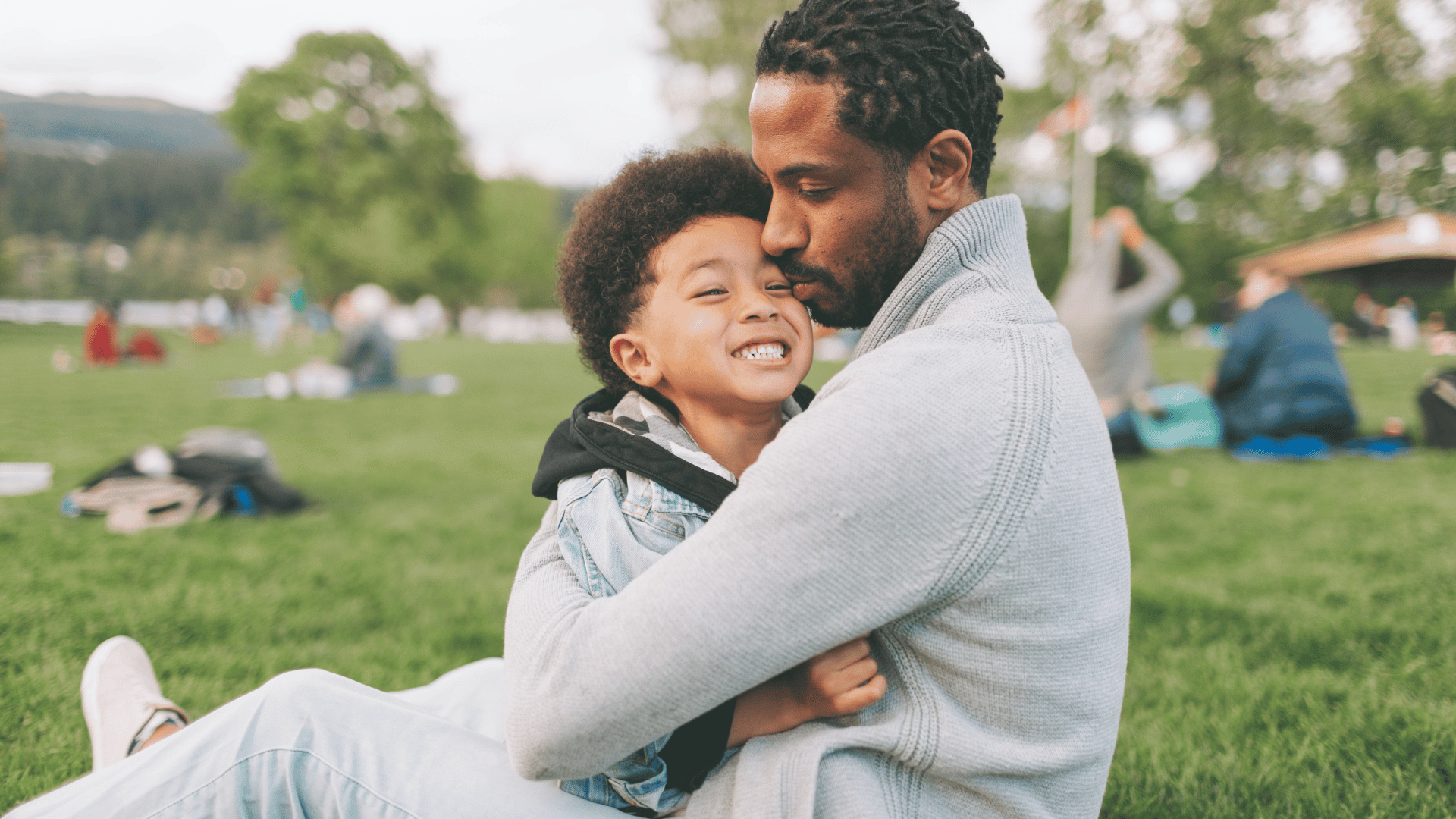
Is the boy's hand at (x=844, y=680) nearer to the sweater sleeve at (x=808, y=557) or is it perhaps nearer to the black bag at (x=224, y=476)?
the sweater sleeve at (x=808, y=557)

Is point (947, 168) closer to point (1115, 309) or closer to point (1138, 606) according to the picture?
point (1138, 606)

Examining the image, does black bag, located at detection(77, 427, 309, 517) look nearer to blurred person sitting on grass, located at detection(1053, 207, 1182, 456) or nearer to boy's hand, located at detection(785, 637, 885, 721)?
boy's hand, located at detection(785, 637, 885, 721)

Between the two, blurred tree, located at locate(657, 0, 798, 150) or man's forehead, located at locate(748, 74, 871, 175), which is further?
blurred tree, located at locate(657, 0, 798, 150)

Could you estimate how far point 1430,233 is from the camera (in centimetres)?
855

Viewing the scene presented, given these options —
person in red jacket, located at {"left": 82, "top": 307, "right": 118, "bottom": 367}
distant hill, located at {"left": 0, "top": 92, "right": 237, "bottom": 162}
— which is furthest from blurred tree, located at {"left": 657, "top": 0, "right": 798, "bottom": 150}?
person in red jacket, located at {"left": 82, "top": 307, "right": 118, "bottom": 367}

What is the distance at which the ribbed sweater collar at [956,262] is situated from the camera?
1402 millimetres

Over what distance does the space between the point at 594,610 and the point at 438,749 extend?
1.67ft

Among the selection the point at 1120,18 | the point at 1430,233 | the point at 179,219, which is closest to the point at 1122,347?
the point at 1430,233

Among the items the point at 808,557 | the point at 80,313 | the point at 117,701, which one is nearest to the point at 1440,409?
the point at 808,557

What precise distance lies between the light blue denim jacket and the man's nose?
0.41 meters


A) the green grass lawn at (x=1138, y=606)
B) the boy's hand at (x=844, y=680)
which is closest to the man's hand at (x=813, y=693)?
the boy's hand at (x=844, y=680)

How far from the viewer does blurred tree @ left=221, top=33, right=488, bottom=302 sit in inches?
1623

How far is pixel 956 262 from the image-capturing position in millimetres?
1405

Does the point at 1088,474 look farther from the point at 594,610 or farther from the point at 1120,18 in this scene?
the point at 1120,18
